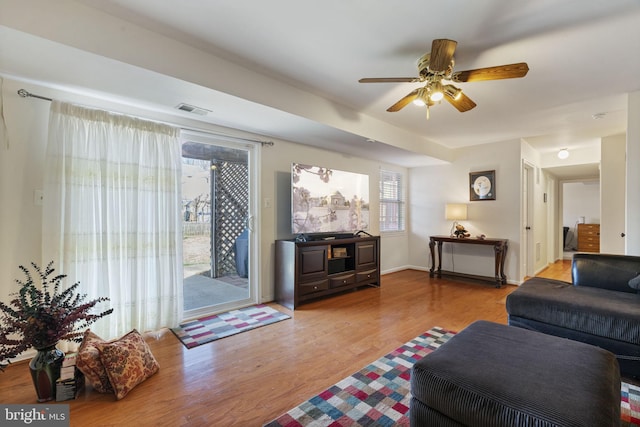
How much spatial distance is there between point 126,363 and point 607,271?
394 cm

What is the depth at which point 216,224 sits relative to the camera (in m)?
3.33

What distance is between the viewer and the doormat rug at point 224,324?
8.56 ft

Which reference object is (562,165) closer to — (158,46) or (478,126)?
(478,126)

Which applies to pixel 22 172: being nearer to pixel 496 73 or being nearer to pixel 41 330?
pixel 41 330

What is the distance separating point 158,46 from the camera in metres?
1.96

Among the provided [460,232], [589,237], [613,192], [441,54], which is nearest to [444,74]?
[441,54]

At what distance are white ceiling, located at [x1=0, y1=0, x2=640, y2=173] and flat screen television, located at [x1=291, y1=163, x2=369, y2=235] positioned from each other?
706 mm

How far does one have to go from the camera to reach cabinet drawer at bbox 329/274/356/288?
3803mm

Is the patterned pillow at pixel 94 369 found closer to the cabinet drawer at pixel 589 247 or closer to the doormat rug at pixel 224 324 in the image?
the doormat rug at pixel 224 324

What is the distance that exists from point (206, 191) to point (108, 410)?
2138mm

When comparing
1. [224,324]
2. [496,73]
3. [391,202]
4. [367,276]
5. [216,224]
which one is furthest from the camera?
[391,202]

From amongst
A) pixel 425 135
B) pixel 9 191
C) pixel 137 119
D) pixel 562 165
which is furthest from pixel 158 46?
pixel 562 165

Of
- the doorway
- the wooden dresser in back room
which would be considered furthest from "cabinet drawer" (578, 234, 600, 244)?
the doorway

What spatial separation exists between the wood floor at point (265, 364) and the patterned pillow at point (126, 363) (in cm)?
6
